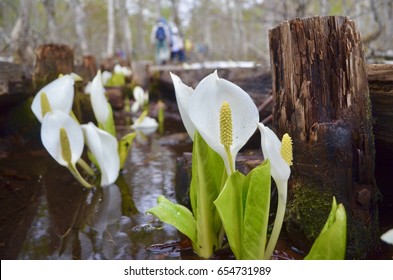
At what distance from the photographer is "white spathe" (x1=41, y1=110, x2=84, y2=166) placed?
1278 mm

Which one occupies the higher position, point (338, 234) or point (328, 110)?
point (328, 110)

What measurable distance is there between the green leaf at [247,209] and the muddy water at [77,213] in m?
0.24

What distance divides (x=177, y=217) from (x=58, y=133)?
56 centimetres

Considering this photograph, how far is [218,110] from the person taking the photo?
84 cm

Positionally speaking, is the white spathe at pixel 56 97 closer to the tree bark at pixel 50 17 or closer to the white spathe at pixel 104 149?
the white spathe at pixel 104 149

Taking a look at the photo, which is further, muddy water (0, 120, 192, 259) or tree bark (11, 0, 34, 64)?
tree bark (11, 0, 34, 64)

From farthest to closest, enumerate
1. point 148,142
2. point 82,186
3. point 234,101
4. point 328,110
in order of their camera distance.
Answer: point 148,142
point 82,186
point 328,110
point 234,101

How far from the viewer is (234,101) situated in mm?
845

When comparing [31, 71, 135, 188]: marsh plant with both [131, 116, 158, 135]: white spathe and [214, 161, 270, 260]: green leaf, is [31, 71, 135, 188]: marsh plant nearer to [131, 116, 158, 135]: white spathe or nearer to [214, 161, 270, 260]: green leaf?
[214, 161, 270, 260]: green leaf

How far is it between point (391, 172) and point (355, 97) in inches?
13.2

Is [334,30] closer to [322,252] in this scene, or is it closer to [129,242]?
[322,252]

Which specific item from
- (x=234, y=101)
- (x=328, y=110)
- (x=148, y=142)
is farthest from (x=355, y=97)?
(x=148, y=142)

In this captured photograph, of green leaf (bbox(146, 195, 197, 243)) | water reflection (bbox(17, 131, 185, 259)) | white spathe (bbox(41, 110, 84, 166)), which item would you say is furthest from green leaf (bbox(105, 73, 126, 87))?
green leaf (bbox(146, 195, 197, 243))

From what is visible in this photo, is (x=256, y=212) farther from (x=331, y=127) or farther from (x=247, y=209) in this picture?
(x=331, y=127)
